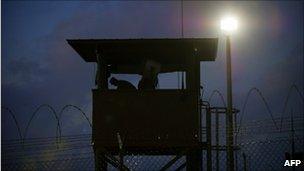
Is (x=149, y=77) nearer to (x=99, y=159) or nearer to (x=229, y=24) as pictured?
(x=99, y=159)

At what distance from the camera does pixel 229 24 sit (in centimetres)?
1576

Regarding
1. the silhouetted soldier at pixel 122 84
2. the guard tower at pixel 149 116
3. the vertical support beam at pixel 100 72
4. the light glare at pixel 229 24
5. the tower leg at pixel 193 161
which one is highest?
the light glare at pixel 229 24

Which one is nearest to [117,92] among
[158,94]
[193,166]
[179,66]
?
[158,94]

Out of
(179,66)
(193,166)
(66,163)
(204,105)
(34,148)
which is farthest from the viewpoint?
(179,66)

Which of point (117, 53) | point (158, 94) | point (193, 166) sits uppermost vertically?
point (117, 53)

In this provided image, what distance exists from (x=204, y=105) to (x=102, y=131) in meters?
3.55

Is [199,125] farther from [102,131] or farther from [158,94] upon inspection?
[102,131]

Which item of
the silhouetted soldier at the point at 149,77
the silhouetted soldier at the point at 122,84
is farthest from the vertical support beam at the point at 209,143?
the silhouetted soldier at the point at 122,84

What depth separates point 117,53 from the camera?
1339 cm

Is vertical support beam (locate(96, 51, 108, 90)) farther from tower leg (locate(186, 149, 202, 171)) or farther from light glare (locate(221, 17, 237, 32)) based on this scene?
light glare (locate(221, 17, 237, 32))

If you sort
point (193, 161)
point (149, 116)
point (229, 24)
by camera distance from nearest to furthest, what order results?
point (149, 116) < point (193, 161) < point (229, 24)

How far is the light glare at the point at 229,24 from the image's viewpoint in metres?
15.8

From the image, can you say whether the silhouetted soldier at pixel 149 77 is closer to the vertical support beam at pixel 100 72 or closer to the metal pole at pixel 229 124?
the vertical support beam at pixel 100 72

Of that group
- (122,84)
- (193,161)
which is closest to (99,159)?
(122,84)
